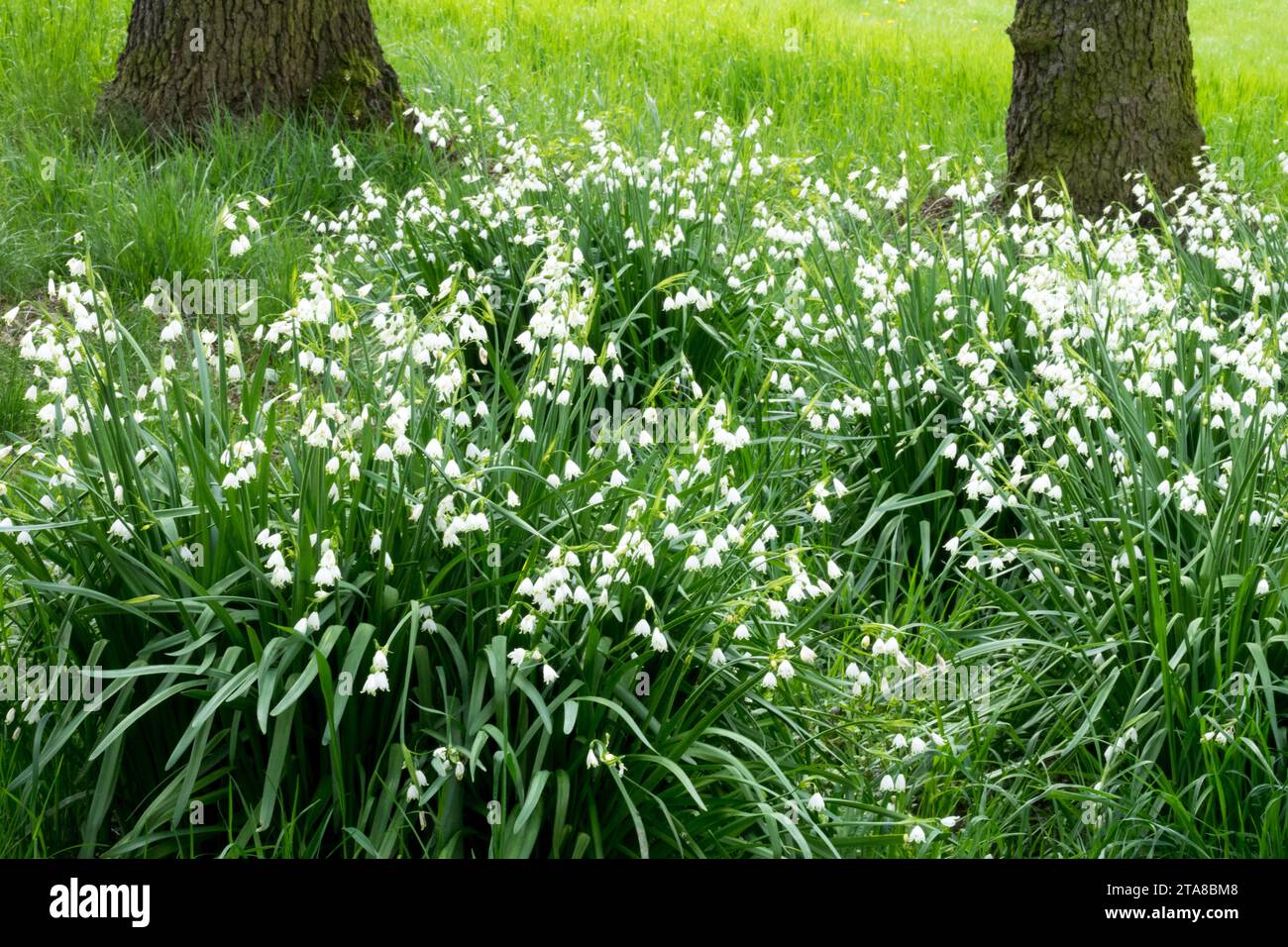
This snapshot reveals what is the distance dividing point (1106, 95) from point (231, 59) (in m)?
4.70

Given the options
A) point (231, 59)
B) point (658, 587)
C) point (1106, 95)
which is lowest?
point (658, 587)

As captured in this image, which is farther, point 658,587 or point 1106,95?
point 1106,95

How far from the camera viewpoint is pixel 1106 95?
7.09 meters

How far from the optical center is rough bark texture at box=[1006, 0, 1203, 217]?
7.04 m

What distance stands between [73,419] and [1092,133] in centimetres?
564

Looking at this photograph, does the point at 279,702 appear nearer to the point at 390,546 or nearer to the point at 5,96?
the point at 390,546

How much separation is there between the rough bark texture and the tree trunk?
145 inches

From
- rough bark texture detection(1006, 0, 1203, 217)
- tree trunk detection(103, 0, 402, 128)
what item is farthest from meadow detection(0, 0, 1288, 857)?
tree trunk detection(103, 0, 402, 128)

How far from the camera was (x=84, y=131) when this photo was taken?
24.6 feet

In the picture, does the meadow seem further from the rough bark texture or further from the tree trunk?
the tree trunk

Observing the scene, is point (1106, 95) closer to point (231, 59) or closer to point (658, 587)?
point (231, 59)

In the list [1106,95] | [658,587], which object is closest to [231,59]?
[1106,95]

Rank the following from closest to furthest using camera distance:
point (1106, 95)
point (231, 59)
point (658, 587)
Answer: point (658, 587)
point (1106, 95)
point (231, 59)

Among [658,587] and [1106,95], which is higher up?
[1106,95]
